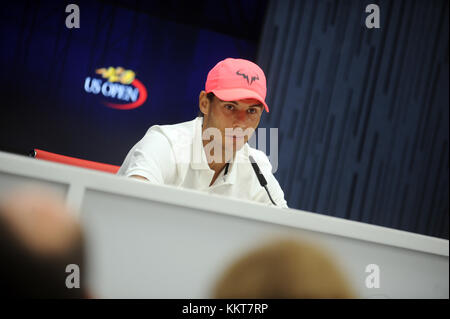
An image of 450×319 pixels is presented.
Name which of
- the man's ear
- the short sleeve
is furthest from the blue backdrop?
the short sleeve

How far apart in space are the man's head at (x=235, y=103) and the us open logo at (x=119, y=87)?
291 cm

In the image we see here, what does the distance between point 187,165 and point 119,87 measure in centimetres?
299

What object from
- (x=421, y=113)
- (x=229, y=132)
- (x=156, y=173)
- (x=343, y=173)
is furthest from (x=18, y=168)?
(x=421, y=113)

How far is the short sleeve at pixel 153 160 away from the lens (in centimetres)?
108

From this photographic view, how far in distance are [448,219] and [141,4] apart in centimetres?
317

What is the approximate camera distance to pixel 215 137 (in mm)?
1292

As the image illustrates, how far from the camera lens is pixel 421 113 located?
128 inches

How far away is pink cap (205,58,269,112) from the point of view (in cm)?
122

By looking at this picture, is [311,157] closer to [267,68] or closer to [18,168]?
[267,68]

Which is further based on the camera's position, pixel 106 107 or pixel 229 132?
pixel 106 107

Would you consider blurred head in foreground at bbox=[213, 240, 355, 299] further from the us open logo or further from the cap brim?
the us open logo

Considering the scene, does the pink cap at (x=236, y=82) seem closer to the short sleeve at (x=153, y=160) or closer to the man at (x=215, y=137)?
the man at (x=215, y=137)

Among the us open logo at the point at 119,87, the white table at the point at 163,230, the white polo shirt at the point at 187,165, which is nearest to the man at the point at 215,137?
the white polo shirt at the point at 187,165

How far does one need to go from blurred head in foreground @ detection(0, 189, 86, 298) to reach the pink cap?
0.79 m
